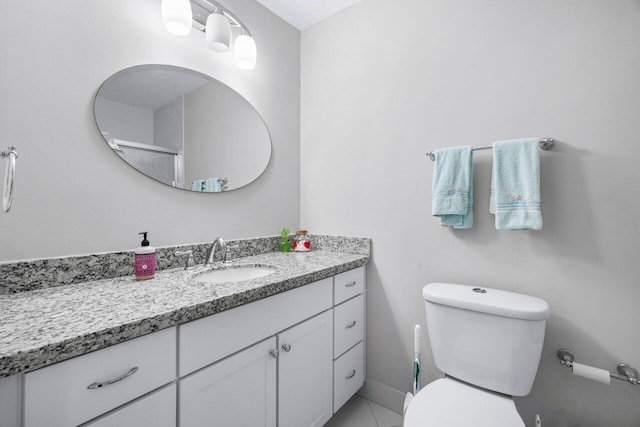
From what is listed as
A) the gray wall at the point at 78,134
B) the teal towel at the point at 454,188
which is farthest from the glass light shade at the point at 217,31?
the teal towel at the point at 454,188

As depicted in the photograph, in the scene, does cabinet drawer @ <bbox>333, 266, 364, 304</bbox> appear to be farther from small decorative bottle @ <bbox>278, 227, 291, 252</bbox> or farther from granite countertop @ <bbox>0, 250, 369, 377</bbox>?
small decorative bottle @ <bbox>278, 227, 291, 252</bbox>

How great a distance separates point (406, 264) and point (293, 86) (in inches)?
57.1

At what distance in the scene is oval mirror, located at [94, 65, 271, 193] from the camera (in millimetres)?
1161

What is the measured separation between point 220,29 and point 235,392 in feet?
5.23

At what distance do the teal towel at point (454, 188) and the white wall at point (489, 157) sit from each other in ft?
0.30

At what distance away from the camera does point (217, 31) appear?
136 cm

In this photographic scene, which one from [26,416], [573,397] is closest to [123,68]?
[26,416]

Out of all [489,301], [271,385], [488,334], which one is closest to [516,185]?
[489,301]

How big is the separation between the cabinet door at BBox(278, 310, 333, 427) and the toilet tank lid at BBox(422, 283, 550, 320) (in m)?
0.53

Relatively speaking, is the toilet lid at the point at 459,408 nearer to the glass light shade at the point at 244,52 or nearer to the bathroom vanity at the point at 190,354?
the bathroom vanity at the point at 190,354

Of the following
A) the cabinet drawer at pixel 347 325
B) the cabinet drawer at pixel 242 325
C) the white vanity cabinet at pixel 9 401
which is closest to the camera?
the white vanity cabinet at pixel 9 401

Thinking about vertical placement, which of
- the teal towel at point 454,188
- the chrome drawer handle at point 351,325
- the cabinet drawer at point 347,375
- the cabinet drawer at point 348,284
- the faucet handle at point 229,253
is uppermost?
the teal towel at point 454,188

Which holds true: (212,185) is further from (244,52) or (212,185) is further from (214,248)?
(244,52)

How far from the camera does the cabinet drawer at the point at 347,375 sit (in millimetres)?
1408
